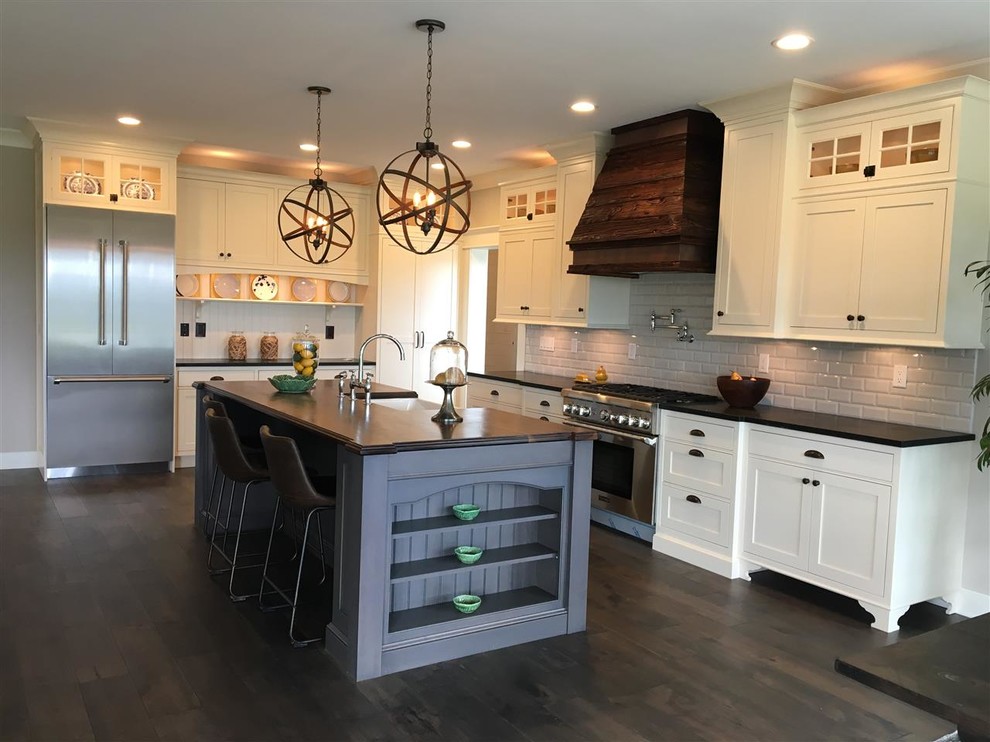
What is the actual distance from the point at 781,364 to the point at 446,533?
8.15 feet

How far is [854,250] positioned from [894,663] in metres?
3.08

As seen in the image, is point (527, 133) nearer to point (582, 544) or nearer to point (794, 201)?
point (794, 201)

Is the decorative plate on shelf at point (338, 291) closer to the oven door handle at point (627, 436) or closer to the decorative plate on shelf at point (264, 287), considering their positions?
the decorative plate on shelf at point (264, 287)

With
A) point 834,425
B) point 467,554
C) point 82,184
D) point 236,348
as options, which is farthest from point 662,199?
point 82,184

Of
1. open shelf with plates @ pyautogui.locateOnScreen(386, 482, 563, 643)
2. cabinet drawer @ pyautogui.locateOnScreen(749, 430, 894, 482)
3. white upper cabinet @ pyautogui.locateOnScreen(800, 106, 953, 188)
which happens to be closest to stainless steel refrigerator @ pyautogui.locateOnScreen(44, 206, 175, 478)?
open shelf with plates @ pyautogui.locateOnScreen(386, 482, 563, 643)

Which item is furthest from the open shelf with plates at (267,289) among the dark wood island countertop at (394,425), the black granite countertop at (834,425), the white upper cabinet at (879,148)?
the white upper cabinet at (879,148)

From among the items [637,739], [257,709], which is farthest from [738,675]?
[257,709]

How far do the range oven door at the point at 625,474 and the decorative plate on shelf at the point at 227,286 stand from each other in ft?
13.0

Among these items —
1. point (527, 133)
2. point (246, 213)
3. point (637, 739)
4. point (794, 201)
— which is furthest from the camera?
point (246, 213)

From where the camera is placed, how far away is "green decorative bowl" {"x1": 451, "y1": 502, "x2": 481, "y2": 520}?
11.0 feet

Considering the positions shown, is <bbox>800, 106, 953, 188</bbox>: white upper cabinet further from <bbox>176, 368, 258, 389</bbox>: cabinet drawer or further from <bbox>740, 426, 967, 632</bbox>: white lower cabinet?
<bbox>176, 368, 258, 389</bbox>: cabinet drawer

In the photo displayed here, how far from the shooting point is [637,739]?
269cm

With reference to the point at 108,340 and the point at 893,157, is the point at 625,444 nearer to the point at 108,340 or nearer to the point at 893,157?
the point at 893,157

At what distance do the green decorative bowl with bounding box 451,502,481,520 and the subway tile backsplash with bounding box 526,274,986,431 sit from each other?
2.32 m
